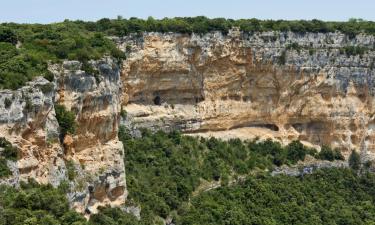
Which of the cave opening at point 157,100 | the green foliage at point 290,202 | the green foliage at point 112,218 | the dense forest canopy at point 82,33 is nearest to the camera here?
the dense forest canopy at point 82,33

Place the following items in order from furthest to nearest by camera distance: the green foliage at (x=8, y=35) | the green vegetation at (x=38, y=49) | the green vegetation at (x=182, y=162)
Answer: the green vegetation at (x=182, y=162) → the green foliage at (x=8, y=35) → the green vegetation at (x=38, y=49)

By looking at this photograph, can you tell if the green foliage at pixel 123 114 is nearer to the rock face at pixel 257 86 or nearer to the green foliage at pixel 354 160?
the rock face at pixel 257 86

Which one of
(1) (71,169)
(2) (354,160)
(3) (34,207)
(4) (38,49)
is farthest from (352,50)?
(3) (34,207)

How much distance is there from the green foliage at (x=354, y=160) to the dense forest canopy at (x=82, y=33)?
1221 centimetres

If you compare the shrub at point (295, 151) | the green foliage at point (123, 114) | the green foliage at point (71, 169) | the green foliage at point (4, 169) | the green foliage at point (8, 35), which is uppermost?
the green foliage at point (8, 35)

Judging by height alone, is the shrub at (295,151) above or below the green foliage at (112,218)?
below

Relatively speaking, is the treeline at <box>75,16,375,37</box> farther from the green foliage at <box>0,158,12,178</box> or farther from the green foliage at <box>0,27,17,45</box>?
the green foliage at <box>0,158,12,178</box>

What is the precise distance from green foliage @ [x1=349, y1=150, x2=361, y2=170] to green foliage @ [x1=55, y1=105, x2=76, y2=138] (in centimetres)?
3837

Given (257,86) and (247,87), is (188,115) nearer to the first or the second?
(247,87)

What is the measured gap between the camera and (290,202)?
186 feet

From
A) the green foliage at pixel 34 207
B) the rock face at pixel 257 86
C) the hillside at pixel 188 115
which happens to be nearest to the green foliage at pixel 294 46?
the rock face at pixel 257 86

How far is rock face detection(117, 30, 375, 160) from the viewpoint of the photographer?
59.6 m

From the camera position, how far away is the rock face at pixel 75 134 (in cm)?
3208

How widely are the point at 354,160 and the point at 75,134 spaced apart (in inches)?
1494
